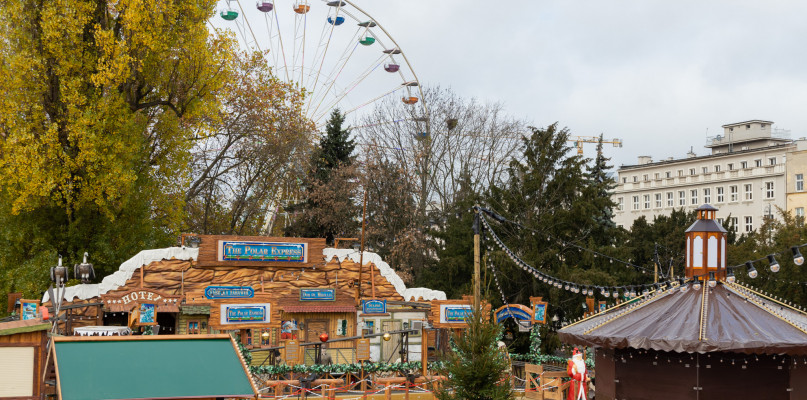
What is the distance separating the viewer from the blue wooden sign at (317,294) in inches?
1109

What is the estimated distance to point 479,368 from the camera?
17.0 metres

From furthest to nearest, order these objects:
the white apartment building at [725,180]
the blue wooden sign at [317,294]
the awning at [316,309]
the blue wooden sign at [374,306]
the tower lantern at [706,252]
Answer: the white apartment building at [725,180], the blue wooden sign at [374,306], the blue wooden sign at [317,294], the awning at [316,309], the tower lantern at [706,252]

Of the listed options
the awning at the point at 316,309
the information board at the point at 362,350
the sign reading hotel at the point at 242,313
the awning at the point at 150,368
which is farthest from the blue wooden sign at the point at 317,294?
the awning at the point at 150,368

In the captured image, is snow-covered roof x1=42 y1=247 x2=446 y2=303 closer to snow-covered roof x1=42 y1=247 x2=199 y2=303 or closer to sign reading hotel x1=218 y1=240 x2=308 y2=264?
snow-covered roof x1=42 y1=247 x2=199 y2=303

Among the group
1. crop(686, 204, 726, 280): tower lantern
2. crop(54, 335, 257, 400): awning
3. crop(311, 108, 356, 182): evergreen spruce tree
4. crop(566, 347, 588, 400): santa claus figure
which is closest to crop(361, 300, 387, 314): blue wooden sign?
crop(566, 347, 588, 400): santa claus figure

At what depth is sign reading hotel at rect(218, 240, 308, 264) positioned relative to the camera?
2864 cm

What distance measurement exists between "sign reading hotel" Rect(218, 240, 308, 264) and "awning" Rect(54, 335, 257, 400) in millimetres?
15527

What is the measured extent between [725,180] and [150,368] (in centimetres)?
7064

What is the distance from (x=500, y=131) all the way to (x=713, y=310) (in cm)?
3158

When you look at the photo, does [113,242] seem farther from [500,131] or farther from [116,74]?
[500,131]

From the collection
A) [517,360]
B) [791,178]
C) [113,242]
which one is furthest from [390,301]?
[791,178]

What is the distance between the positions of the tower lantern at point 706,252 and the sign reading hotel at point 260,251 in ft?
47.8

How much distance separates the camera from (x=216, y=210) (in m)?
40.8

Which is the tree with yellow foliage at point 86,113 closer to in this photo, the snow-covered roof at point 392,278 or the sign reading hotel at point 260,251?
the sign reading hotel at point 260,251
